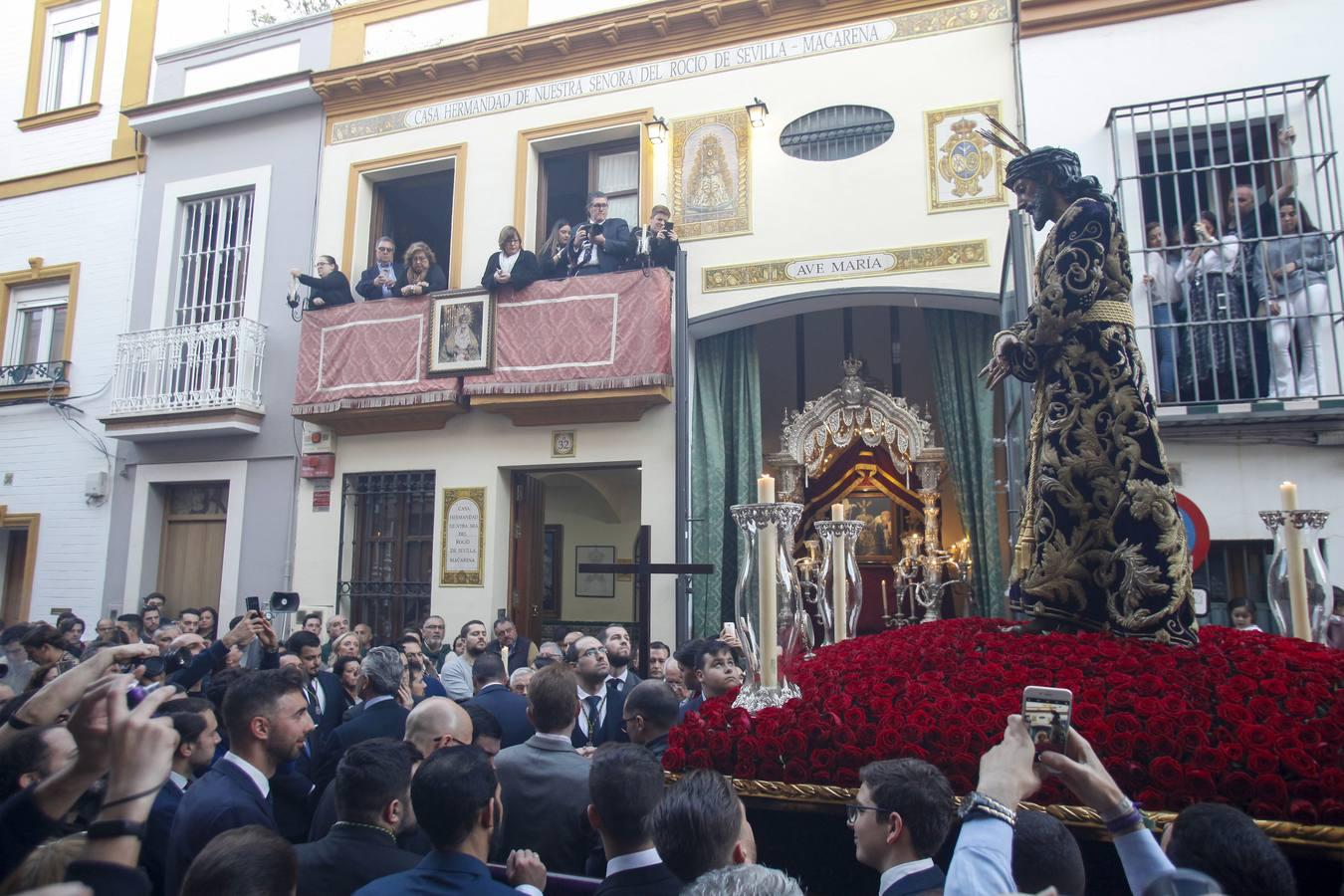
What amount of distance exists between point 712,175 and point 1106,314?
644 cm

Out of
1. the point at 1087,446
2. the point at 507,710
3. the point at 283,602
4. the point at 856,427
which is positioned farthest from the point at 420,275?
the point at 1087,446

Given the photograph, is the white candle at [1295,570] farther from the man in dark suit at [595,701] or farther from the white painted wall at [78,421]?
the white painted wall at [78,421]

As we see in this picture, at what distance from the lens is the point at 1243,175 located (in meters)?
8.38

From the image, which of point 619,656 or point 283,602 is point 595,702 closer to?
point 619,656

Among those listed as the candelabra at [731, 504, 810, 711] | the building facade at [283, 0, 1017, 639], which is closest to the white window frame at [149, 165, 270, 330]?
the building facade at [283, 0, 1017, 639]

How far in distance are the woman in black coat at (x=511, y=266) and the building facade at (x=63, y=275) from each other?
19.2 ft

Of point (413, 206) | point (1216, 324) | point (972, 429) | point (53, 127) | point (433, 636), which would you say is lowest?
point (433, 636)

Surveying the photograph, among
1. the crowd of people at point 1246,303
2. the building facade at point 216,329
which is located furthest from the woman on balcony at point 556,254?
the crowd of people at point 1246,303

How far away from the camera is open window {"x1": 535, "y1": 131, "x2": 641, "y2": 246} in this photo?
35.9 feet

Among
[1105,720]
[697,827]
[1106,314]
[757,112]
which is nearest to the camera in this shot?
[697,827]

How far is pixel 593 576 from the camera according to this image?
14227 mm

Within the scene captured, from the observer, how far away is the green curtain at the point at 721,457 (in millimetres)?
9672

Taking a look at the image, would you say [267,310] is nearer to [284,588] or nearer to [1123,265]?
[284,588]

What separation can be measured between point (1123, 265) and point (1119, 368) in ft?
1.58
